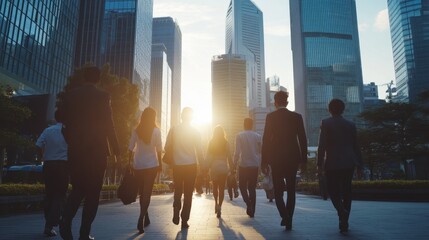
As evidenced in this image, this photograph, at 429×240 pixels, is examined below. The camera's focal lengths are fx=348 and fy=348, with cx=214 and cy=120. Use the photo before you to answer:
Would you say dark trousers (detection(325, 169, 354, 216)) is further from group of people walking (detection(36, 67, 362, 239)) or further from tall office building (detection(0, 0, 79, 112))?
tall office building (detection(0, 0, 79, 112))

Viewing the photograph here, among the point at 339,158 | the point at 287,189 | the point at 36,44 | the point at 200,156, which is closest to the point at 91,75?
the point at 200,156

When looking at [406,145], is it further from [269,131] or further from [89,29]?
[89,29]

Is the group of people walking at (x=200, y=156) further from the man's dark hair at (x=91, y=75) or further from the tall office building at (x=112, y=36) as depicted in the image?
the tall office building at (x=112, y=36)

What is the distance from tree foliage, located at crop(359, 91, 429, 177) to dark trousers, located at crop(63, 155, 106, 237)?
29268 millimetres

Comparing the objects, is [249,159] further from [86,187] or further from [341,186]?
[86,187]

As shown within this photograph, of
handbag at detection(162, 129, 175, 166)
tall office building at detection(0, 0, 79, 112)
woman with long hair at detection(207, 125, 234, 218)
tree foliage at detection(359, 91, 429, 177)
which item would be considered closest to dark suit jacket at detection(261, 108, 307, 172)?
handbag at detection(162, 129, 175, 166)

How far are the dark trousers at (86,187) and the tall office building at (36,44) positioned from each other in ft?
121

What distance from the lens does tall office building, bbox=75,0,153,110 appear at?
82.5 m

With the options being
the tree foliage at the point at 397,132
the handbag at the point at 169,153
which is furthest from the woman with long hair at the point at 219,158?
the tree foliage at the point at 397,132

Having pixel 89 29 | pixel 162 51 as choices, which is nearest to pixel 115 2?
pixel 89 29

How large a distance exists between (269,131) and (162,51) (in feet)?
483

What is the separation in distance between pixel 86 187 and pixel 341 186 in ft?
11.7

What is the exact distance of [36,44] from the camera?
146ft

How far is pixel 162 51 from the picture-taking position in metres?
148
